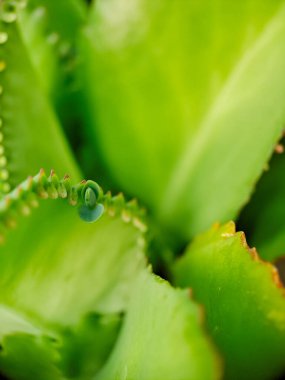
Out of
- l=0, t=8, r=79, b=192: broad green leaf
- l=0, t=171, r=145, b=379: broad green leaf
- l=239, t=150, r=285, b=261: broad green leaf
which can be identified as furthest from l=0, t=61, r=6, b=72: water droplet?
l=239, t=150, r=285, b=261: broad green leaf

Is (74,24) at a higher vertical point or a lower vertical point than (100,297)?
higher

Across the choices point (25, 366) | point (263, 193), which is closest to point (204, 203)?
point (263, 193)

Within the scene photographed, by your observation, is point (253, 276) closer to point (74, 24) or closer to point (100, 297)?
point (100, 297)

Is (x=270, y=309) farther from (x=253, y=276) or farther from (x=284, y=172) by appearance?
(x=284, y=172)

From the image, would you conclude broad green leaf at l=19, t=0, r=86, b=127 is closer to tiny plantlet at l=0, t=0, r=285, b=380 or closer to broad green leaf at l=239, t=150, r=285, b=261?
tiny plantlet at l=0, t=0, r=285, b=380

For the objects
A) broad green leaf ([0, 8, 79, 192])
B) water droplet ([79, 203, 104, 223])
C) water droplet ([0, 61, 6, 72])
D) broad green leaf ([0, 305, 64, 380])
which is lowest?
broad green leaf ([0, 305, 64, 380])

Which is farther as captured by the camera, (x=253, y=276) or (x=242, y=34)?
(x=242, y=34)

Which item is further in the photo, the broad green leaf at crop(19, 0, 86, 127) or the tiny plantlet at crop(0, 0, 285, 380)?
the broad green leaf at crop(19, 0, 86, 127)
